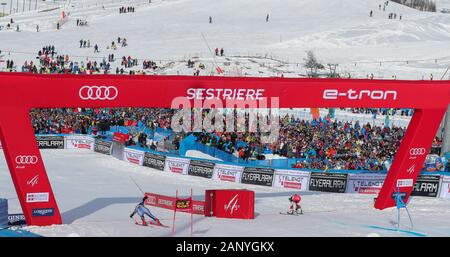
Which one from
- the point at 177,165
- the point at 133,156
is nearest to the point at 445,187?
the point at 177,165

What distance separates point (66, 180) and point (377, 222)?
11776 mm

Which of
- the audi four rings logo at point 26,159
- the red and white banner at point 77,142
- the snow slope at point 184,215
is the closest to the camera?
the audi four rings logo at point 26,159

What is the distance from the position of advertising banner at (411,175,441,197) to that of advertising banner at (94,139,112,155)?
14.0 meters

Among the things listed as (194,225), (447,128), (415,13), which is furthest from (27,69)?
(415,13)

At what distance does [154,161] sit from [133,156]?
55.5 inches

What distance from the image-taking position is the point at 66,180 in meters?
26.2

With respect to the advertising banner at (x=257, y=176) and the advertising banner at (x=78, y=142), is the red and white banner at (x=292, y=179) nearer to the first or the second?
the advertising banner at (x=257, y=176)

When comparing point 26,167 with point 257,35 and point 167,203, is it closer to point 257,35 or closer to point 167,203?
point 167,203

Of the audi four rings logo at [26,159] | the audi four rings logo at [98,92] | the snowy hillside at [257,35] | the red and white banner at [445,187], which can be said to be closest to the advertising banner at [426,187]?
the red and white banner at [445,187]

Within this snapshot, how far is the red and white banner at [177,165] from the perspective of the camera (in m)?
28.5

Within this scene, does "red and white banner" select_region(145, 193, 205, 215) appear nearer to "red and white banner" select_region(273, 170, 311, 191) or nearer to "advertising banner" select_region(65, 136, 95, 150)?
"red and white banner" select_region(273, 170, 311, 191)

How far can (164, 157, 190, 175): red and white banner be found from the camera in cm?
2845

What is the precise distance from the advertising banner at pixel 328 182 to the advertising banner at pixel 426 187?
94.8 inches

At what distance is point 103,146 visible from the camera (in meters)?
32.9
